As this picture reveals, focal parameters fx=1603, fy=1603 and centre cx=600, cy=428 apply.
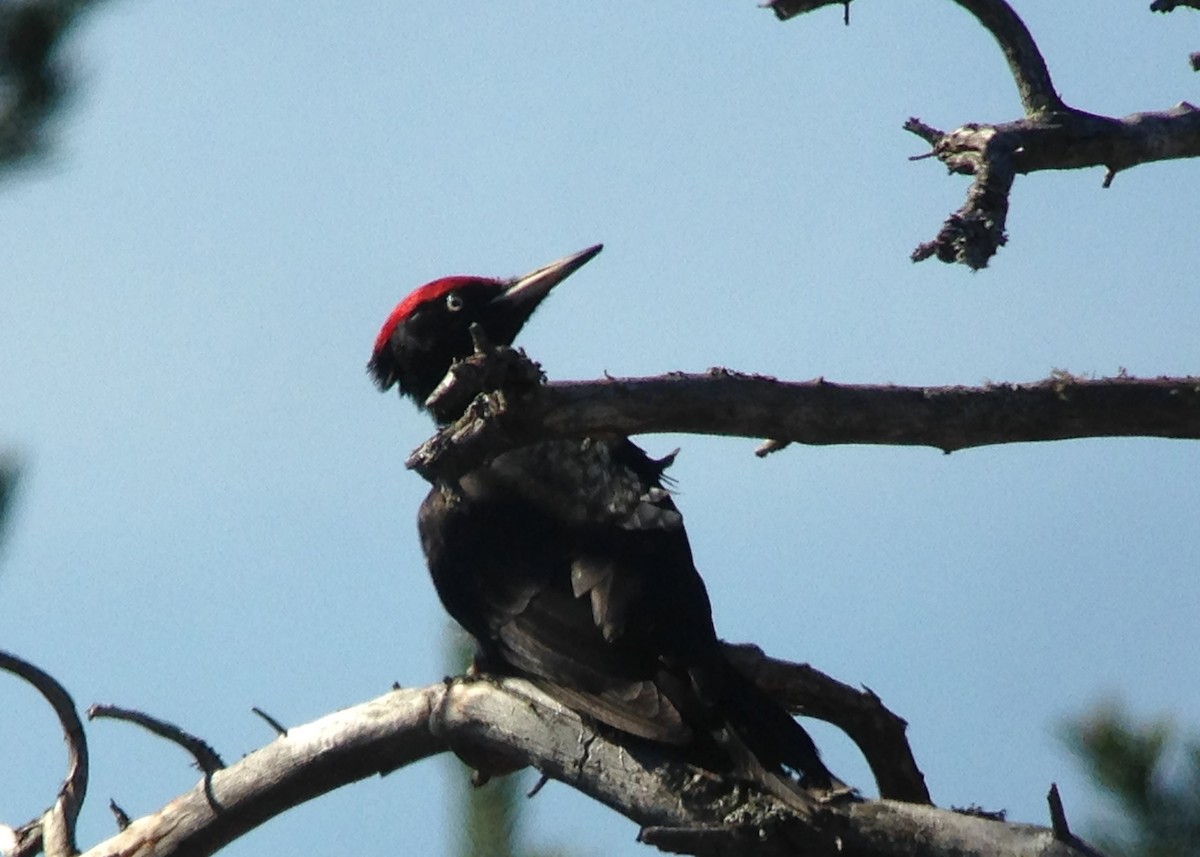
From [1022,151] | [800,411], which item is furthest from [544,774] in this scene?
[1022,151]

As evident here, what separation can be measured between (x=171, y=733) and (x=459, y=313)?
237cm

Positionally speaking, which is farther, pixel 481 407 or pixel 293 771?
pixel 293 771

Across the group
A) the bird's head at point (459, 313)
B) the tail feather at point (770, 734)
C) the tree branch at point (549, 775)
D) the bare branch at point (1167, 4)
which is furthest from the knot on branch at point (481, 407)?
the bird's head at point (459, 313)

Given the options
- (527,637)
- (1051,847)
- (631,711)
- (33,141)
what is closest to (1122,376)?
(1051,847)

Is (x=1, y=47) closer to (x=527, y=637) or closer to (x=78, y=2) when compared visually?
(x=78, y=2)

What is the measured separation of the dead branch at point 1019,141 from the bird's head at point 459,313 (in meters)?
2.35

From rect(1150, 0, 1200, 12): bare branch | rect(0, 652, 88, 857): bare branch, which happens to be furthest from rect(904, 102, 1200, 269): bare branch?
rect(0, 652, 88, 857): bare branch

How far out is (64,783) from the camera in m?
4.58

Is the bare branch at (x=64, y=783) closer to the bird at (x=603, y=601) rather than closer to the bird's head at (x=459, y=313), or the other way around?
the bird at (x=603, y=601)

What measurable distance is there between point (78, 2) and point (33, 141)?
1.44ft

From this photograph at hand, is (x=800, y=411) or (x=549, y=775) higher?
(x=800, y=411)

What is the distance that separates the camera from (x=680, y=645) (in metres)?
4.38

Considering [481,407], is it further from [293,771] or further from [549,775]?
[293,771]

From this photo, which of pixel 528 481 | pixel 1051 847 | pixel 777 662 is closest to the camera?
pixel 1051 847
